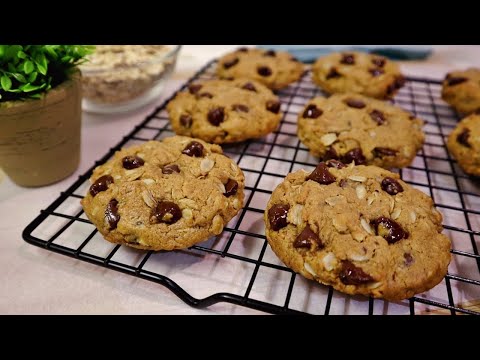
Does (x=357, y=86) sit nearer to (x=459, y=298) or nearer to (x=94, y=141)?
(x=459, y=298)

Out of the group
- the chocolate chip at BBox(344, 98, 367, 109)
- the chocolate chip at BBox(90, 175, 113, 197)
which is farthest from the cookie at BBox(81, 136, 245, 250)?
the chocolate chip at BBox(344, 98, 367, 109)

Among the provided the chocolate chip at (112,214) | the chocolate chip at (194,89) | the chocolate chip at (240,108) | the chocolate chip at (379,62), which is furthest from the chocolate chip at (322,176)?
the chocolate chip at (379,62)

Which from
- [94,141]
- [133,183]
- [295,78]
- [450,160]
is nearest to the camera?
[133,183]

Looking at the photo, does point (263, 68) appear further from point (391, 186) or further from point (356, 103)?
point (391, 186)

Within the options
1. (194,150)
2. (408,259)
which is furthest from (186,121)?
(408,259)

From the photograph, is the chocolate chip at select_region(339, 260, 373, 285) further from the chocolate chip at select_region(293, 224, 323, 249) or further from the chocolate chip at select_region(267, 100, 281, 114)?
the chocolate chip at select_region(267, 100, 281, 114)

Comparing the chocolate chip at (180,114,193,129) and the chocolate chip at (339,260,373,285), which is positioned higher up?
the chocolate chip at (339,260,373,285)
